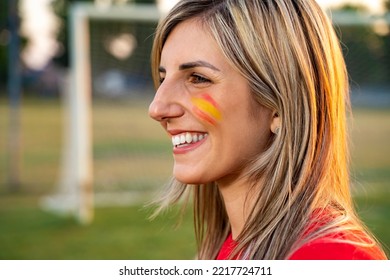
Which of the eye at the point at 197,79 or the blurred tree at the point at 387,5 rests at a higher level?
the blurred tree at the point at 387,5

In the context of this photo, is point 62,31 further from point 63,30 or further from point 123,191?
point 123,191

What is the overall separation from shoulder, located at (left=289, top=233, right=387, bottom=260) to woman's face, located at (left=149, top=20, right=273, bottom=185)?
351mm

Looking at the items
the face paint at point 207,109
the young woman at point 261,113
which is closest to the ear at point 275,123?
the young woman at point 261,113

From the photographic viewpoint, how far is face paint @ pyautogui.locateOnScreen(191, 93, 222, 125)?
1.59 metres

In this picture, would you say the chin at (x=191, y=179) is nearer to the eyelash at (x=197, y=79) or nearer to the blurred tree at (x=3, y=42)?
the eyelash at (x=197, y=79)

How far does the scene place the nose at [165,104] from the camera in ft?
5.40

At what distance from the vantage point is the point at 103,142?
36.8ft

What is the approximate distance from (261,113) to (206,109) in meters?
0.14

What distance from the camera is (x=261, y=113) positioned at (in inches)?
64.1

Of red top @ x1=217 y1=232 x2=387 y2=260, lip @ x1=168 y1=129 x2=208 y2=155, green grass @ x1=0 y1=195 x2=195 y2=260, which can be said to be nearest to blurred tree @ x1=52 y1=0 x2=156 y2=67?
green grass @ x1=0 y1=195 x2=195 y2=260

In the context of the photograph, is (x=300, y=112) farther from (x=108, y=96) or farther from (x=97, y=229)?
(x=108, y=96)

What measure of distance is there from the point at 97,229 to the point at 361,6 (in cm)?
463

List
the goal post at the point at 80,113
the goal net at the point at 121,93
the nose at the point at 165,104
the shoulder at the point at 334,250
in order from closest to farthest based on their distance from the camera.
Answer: the shoulder at the point at 334,250
the nose at the point at 165,104
the goal post at the point at 80,113
the goal net at the point at 121,93

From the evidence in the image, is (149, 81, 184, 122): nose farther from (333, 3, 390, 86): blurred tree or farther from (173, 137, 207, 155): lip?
(333, 3, 390, 86): blurred tree
